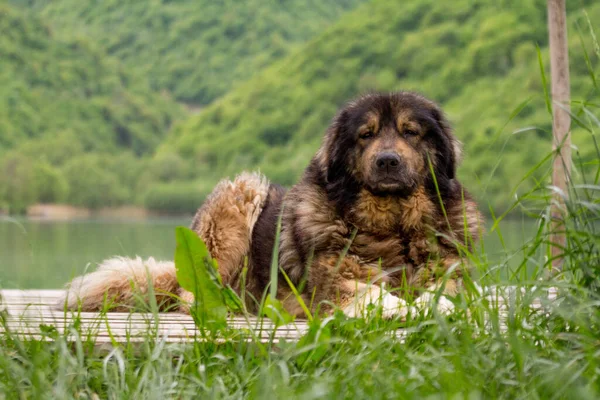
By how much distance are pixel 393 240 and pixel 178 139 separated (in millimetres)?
86611

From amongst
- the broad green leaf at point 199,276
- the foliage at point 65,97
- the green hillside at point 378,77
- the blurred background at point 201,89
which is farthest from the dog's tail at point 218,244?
the foliage at point 65,97

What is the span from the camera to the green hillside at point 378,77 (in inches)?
2837

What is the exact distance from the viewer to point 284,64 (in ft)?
308

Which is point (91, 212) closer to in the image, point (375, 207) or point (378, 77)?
point (378, 77)

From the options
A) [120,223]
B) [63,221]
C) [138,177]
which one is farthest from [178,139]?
[63,221]

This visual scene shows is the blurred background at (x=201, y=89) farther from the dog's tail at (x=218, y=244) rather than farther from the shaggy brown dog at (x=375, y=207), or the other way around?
the shaggy brown dog at (x=375, y=207)

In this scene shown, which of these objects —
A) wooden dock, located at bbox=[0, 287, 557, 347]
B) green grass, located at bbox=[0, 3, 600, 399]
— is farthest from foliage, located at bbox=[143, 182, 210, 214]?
green grass, located at bbox=[0, 3, 600, 399]

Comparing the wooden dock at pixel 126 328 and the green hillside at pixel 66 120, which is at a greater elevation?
the green hillside at pixel 66 120

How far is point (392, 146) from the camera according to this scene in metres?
4.00

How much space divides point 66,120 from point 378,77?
1502 inches

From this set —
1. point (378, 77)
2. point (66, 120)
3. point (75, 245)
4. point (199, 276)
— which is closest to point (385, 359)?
point (199, 276)

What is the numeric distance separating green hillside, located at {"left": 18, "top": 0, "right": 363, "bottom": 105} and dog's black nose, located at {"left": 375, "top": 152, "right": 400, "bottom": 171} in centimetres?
9657

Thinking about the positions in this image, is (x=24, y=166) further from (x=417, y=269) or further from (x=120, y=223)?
(x=417, y=269)

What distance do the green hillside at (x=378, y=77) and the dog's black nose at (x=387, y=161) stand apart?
Result: 60.0 m
